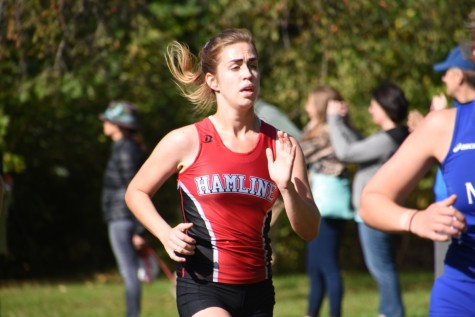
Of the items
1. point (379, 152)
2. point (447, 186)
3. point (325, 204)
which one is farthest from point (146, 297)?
point (447, 186)

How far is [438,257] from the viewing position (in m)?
6.73

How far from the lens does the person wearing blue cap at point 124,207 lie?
28.2 ft

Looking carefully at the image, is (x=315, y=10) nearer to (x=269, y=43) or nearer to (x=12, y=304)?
(x=269, y=43)

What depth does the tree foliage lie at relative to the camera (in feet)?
28.7

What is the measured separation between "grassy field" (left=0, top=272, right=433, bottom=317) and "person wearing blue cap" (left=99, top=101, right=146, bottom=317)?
156 cm

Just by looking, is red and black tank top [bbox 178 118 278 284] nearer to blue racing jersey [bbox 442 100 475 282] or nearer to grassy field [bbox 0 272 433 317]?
blue racing jersey [bbox 442 100 475 282]

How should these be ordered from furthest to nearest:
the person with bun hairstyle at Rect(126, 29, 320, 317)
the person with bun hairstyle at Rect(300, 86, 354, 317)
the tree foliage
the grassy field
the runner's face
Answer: the grassy field
the tree foliage
the person with bun hairstyle at Rect(300, 86, 354, 317)
the runner's face
the person with bun hairstyle at Rect(126, 29, 320, 317)

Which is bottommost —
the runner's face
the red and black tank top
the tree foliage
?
the red and black tank top

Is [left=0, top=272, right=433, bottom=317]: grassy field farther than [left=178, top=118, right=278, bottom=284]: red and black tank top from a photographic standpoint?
Yes

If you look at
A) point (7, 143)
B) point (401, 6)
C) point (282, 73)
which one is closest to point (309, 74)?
point (282, 73)

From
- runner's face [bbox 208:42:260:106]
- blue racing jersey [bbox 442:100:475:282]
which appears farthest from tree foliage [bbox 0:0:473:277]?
blue racing jersey [bbox 442:100:475:282]

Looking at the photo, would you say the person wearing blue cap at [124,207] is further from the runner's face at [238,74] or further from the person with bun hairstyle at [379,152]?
the runner's face at [238,74]

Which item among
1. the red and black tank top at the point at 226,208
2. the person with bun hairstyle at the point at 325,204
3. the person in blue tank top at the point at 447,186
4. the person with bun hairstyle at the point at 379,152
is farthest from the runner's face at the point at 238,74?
the person with bun hairstyle at the point at 325,204

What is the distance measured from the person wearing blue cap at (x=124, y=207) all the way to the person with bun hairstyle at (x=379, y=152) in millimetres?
1908
